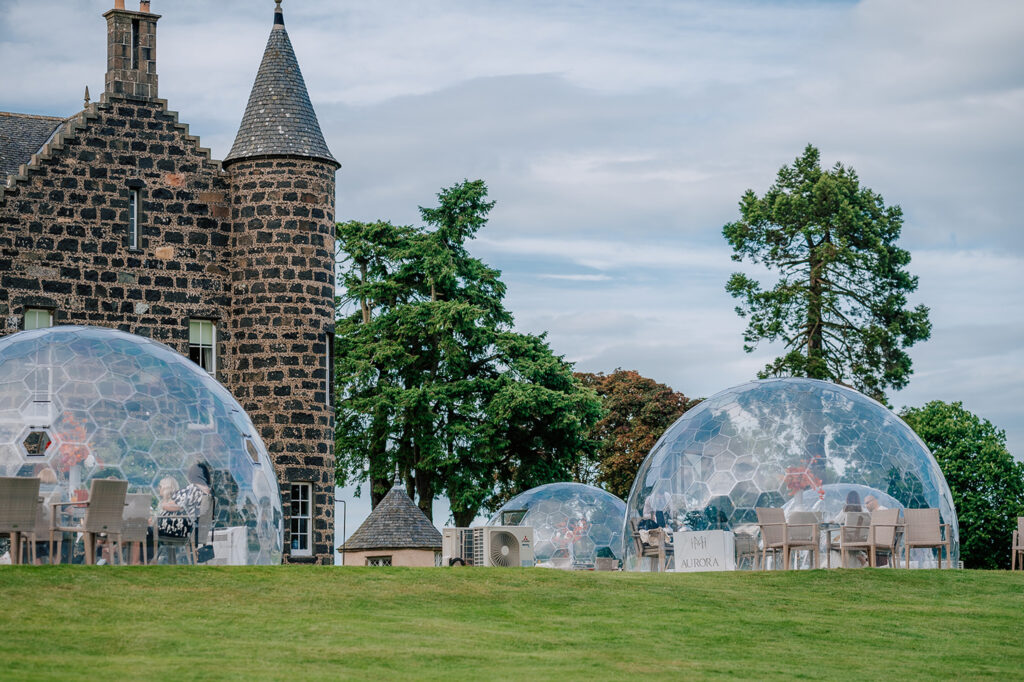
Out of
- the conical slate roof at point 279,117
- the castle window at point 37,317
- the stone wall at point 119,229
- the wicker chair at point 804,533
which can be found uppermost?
the conical slate roof at point 279,117

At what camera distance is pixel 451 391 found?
50.4m

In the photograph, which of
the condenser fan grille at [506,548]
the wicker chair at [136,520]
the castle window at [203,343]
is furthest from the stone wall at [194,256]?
the wicker chair at [136,520]

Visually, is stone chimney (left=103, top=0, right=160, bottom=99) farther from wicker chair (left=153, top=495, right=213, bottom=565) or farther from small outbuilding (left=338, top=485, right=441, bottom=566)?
wicker chair (left=153, top=495, right=213, bottom=565)

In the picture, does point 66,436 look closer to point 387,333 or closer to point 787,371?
point 387,333

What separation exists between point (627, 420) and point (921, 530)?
3998 cm

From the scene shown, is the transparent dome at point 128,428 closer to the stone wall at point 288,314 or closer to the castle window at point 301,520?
the castle window at point 301,520

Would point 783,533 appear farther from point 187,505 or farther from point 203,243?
point 203,243

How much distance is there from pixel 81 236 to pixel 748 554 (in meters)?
17.9

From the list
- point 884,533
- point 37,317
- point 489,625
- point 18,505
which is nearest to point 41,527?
point 18,505

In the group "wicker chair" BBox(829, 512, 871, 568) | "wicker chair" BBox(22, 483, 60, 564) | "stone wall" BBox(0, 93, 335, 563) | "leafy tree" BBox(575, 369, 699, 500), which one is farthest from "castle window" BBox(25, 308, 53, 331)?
"leafy tree" BBox(575, 369, 699, 500)

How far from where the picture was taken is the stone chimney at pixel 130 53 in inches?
1444

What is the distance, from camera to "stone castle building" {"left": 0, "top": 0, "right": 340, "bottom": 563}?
35594 millimetres

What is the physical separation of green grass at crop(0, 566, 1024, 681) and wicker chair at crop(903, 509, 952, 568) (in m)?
1.87

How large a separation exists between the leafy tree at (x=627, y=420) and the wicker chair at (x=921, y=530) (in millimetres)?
35793
